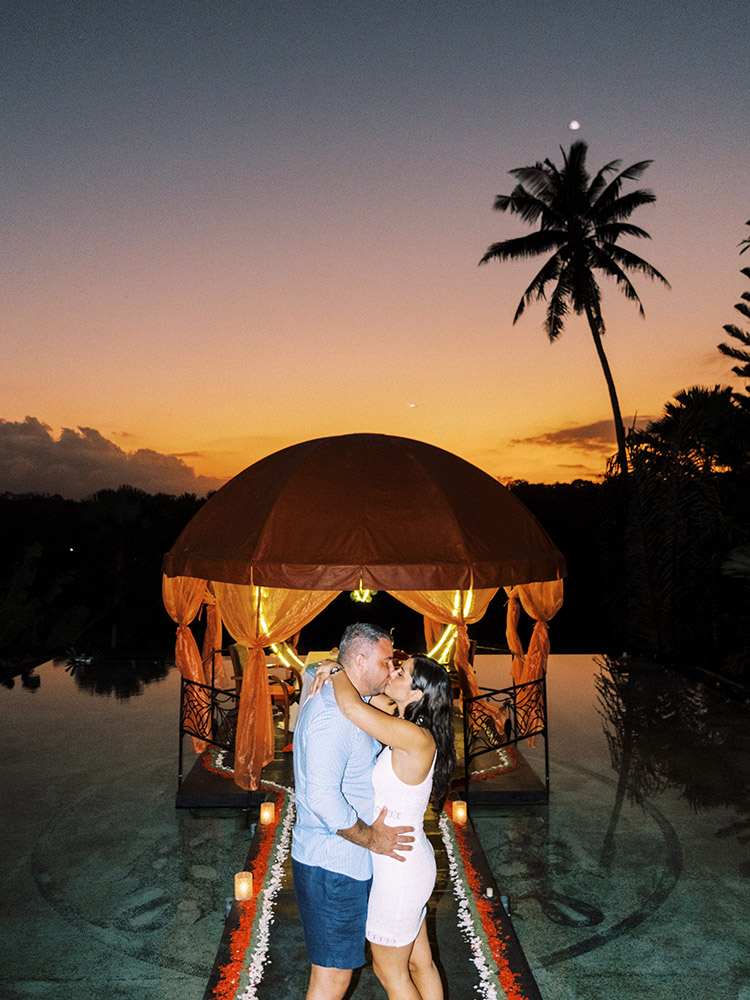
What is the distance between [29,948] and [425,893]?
11.5 feet

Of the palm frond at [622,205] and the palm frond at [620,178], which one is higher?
the palm frond at [620,178]

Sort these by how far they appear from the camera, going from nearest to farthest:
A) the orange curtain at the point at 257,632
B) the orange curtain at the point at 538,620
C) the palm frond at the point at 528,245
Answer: the orange curtain at the point at 257,632 → the orange curtain at the point at 538,620 → the palm frond at the point at 528,245

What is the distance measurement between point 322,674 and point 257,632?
469 cm

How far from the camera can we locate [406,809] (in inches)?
131

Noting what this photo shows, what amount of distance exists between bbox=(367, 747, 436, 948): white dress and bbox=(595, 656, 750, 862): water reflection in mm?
4107

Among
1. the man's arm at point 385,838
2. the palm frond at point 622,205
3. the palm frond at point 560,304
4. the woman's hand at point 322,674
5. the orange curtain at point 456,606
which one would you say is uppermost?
the palm frond at point 622,205

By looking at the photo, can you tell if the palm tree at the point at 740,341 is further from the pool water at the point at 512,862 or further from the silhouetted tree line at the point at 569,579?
the pool water at the point at 512,862

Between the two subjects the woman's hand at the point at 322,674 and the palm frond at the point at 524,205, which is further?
the palm frond at the point at 524,205

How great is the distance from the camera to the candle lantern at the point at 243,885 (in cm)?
517

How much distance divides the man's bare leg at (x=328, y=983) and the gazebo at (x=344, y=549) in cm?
411

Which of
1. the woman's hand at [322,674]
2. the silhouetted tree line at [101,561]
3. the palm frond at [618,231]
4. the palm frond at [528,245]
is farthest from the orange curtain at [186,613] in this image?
the palm frond at [618,231]

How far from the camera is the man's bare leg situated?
3348mm

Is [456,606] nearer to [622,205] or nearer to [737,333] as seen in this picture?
[737,333]

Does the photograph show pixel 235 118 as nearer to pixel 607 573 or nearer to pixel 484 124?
pixel 484 124
